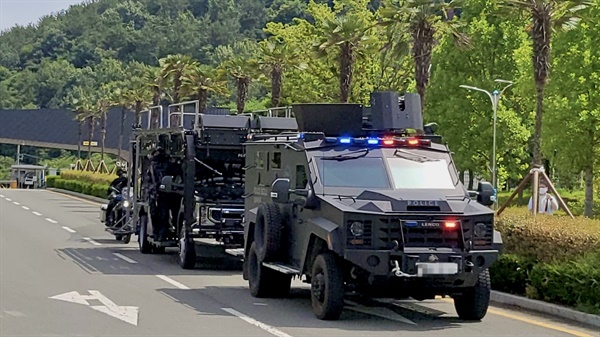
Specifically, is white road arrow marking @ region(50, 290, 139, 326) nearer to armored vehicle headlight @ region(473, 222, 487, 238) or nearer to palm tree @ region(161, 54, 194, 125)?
armored vehicle headlight @ region(473, 222, 487, 238)

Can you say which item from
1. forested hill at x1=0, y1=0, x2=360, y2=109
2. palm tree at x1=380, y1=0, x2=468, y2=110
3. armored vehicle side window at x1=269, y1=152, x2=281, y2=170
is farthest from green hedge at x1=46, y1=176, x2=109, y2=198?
forested hill at x1=0, y1=0, x2=360, y2=109

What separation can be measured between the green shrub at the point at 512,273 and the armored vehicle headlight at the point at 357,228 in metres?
3.53

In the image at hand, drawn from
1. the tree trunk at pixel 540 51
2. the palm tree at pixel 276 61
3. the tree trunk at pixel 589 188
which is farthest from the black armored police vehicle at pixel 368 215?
the palm tree at pixel 276 61

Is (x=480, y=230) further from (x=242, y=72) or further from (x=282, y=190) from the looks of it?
(x=242, y=72)

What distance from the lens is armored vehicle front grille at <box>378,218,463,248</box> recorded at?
12086 millimetres

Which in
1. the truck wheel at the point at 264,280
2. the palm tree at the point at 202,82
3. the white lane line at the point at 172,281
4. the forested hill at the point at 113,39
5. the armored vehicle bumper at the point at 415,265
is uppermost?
the forested hill at the point at 113,39

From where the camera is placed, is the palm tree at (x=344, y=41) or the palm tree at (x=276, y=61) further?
the palm tree at (x=276, y=61)

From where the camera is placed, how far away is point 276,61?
1866 inches

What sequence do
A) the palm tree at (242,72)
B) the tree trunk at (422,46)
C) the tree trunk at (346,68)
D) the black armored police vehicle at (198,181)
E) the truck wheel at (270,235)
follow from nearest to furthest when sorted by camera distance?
1. the truck wheel at (270,235)
2. the black armored police vehicle at (198,181)
3. the tree trunk at (422,46)
4. the tree trunk at (346,68)
5. the palm tree at (242,72)

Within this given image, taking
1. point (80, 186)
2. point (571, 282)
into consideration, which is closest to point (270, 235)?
point (571, 282)

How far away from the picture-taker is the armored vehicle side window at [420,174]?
13.2 m

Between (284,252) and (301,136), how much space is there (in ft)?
5.28

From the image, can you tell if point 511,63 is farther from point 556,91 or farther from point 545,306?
point 545,306

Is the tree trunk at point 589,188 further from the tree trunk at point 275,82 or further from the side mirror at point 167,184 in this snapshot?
the side mirror at point 167,184
